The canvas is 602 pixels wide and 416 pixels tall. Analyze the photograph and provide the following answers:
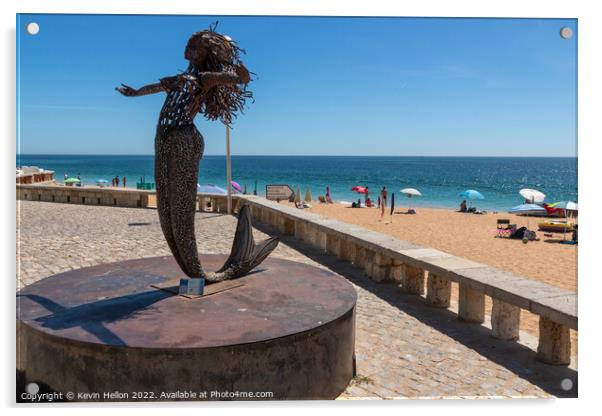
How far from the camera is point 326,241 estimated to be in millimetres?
9766

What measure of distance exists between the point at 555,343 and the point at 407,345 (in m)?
1.41

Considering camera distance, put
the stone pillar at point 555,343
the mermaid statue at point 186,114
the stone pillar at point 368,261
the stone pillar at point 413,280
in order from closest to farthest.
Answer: the mermaid statue at point 186,114 → the stone pillar at point 555,343 → the stone pillar at point 413,280 → the stone pillar at point 368,261

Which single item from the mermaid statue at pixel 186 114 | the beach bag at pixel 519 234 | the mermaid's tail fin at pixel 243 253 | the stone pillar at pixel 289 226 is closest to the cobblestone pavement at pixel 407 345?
the stone pillar at pixel 289 226

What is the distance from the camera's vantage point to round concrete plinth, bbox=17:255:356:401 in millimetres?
3414

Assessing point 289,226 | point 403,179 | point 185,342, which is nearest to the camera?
point 185,342

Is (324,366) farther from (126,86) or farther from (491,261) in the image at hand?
(491,261)

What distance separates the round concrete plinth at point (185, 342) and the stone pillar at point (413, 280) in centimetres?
264

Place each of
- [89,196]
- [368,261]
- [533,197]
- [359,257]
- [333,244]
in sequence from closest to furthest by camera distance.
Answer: [368,261], [359,257], [333,244], [89,196], [533,197]

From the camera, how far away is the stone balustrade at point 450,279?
474 cm

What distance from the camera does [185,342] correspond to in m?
3.46

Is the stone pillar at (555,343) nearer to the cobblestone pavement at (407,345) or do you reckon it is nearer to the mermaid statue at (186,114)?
the cobblestone pavement at (407,345)

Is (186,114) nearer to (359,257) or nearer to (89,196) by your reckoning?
(359,257)

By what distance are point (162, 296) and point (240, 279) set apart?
91 centimetres

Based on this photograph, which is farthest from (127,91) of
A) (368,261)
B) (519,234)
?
(519,234)
